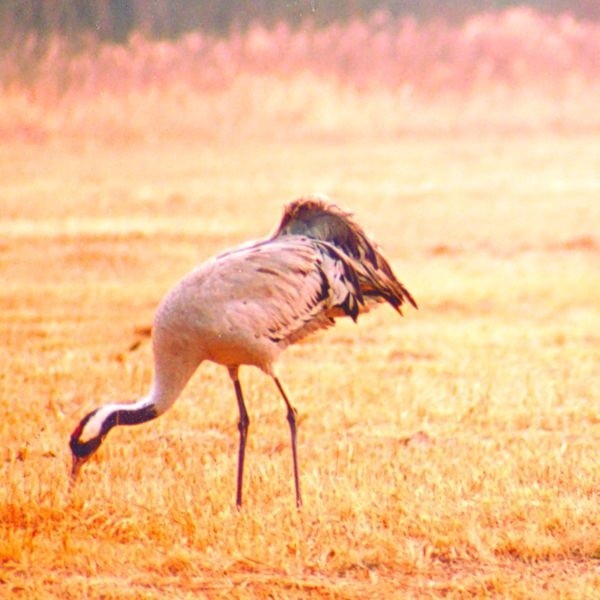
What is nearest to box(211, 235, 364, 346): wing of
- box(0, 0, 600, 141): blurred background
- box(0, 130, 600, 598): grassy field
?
box(0, 130, 600, 598): grassy field

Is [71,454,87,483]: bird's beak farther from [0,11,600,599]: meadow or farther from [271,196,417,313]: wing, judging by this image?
[271,196,417,313]: wing

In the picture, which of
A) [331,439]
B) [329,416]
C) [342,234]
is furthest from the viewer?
[329,416]

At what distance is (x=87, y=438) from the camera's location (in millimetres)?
7121

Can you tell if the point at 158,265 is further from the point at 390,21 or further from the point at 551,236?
the point at 390,21

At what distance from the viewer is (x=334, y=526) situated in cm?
671

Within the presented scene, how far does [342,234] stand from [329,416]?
5.36 ft

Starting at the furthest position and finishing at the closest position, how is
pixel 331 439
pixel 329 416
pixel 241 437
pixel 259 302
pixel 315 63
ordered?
pixel 315 63
pixel 329 416
pixel 331 439
pixel 241 437
pixel 259 302

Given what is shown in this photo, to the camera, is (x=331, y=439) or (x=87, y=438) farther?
(x=331, y=439)

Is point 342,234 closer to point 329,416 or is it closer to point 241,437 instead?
point 241,437

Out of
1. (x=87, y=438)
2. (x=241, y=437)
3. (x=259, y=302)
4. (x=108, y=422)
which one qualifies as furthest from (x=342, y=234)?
(x=87, y=438)

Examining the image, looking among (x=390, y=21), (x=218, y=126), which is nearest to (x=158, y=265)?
(x=218, y=126)

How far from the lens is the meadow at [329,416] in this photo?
248 inches

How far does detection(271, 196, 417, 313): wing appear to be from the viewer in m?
7.79

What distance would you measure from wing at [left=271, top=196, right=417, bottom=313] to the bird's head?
1.29m
